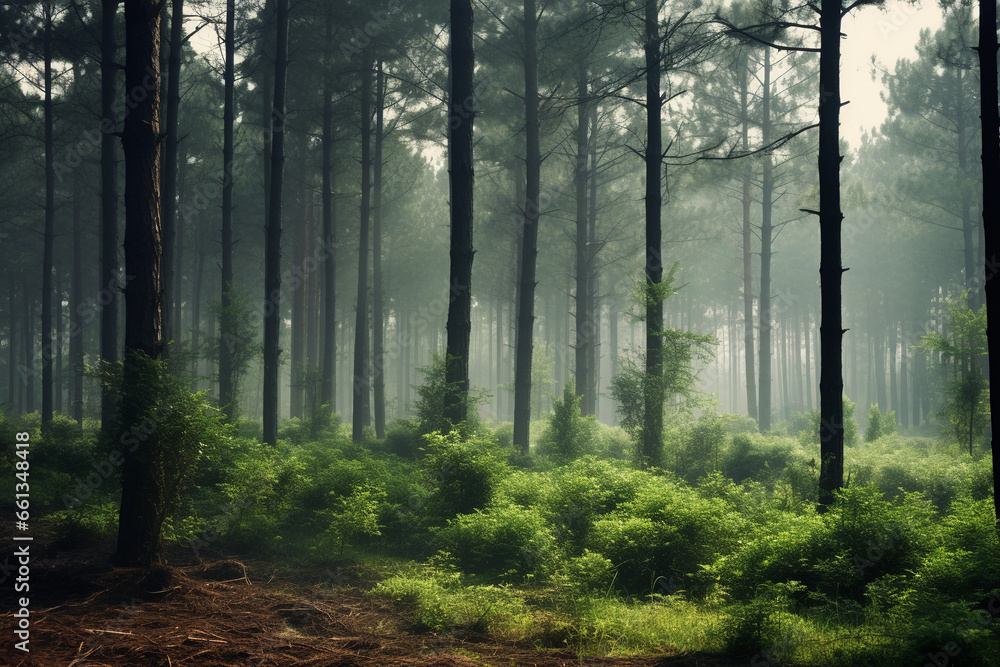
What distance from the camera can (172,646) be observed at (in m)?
4.77

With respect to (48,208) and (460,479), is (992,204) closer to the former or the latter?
(460,479)

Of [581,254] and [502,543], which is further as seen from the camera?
[581,254]

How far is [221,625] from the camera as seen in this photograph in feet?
17.8

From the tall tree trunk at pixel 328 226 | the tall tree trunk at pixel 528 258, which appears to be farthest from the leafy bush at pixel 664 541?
the tall tree trunk at pixel 328 226

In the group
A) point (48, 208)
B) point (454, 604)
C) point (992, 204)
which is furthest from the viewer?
point (48, 208)

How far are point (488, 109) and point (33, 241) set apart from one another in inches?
1077

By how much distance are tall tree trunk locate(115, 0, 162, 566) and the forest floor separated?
560 mm

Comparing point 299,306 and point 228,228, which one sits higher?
point 228,228

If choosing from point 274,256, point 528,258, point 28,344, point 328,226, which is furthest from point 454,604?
point 28,344

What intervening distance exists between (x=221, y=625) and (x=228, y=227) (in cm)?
1525

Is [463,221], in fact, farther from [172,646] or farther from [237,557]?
[172,646]

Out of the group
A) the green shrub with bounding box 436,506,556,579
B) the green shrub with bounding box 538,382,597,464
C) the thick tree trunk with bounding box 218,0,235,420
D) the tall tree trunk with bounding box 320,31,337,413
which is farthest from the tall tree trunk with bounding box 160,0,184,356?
the green shrub with bounding box 436,506,556,579

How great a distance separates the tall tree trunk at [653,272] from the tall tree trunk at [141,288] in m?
8.91

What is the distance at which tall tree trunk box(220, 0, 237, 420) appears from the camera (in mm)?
16453
